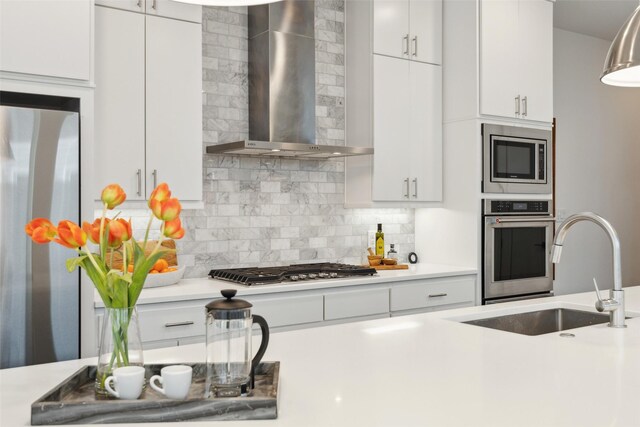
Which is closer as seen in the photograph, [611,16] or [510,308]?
[510,308]

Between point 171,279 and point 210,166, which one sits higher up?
point 210,166

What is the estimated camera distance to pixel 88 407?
1215mm

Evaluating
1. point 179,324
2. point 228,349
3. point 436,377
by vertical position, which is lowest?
point 179,324

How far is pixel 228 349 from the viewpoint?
1330 millimetres

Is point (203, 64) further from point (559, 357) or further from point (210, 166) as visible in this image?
point (559, 357)

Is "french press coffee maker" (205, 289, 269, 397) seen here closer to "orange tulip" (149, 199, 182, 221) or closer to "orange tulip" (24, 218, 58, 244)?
"orange tulip" (149, 199, 182, 221)

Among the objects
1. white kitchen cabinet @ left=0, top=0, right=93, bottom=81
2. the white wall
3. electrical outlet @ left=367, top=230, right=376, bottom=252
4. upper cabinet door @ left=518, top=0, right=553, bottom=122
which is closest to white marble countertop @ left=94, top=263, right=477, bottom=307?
electrical outlet @ left=367, top=230, right=376, bottom=252

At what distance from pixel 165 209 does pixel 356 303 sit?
2399mm

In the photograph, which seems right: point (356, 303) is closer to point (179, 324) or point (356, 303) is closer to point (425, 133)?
point (179, 324)

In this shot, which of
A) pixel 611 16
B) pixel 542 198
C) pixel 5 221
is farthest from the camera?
pixel 611 16

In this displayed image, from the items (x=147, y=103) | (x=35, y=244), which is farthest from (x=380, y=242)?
(x=35, y=244)

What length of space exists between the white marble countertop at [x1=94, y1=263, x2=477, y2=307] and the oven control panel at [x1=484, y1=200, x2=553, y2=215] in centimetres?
46

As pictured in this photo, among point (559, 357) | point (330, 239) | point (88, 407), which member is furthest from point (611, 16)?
point (88, 407)

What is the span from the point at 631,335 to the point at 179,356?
1.48 meters
